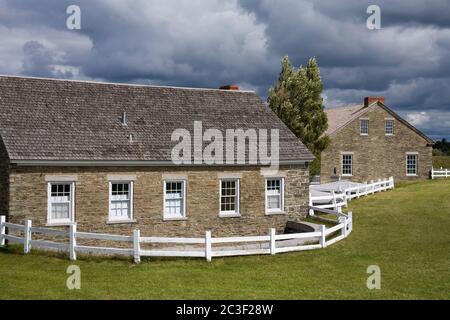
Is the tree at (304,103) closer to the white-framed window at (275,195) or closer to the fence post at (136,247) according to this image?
the white-framed window at (275,195)

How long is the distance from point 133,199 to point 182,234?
8.80ft

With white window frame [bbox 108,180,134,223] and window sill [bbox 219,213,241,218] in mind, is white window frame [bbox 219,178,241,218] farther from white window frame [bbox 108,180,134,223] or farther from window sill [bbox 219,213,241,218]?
white window frame [bbox 108,180,134,223]

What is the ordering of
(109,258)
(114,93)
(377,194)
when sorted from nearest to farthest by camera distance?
(109,258)
(114,93)
(377,194)

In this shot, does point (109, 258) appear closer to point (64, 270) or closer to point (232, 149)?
point (64, 270)

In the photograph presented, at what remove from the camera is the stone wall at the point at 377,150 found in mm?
46312

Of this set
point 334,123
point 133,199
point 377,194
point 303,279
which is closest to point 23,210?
point 133,199

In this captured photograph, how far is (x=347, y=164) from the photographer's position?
4675cm

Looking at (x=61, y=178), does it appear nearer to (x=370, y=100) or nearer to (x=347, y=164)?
(x=347, y=164)

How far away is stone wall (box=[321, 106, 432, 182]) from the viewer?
152 ft

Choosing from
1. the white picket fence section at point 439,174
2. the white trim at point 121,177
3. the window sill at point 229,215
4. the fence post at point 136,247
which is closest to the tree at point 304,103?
the white picket fence section at point 439,174

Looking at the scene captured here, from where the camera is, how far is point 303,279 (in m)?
15.6

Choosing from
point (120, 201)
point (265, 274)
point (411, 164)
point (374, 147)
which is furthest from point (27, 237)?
point (411, 164)

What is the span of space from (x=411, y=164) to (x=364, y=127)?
239 inches

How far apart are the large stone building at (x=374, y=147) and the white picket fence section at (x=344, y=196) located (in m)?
4.40
